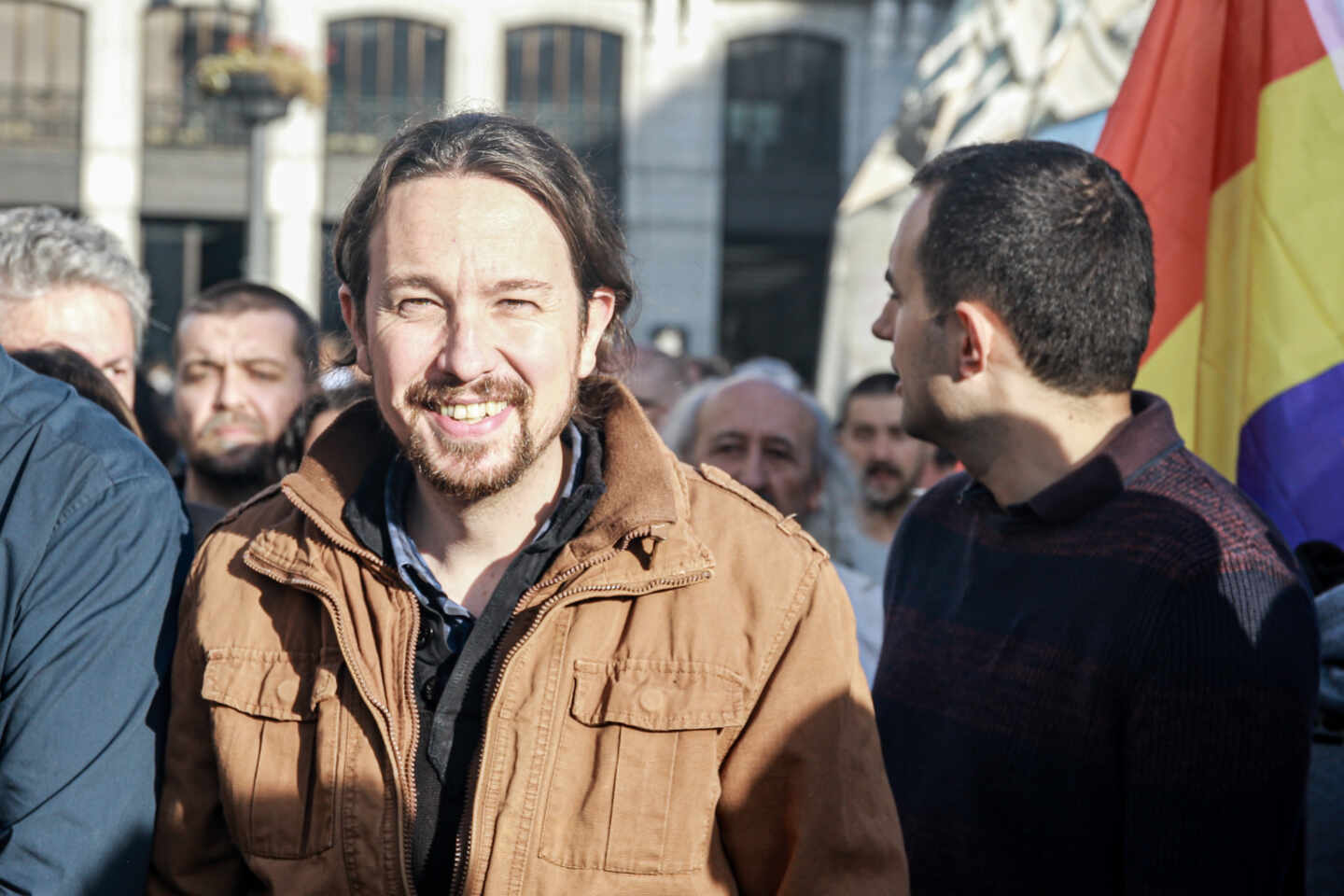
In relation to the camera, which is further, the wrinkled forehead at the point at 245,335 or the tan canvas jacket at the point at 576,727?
the wrinkled forehead at the point at 245,335

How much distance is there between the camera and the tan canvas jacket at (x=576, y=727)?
2.10m

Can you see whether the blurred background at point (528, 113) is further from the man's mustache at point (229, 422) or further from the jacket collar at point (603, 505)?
the jacket collar at point (603, 505)

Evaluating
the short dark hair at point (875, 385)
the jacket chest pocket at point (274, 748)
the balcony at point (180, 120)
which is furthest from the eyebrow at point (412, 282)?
the balcony at point (180, 120)

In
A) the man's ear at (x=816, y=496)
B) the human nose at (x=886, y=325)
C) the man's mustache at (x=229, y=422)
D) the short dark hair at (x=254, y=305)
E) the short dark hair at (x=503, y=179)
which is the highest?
the short dark hair at (x=503, y=179)

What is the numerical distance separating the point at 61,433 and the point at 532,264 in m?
0.70

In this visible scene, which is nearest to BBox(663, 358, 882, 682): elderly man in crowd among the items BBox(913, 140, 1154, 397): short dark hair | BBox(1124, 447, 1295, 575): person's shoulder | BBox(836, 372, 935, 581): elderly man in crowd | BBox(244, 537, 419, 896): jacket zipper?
BBox(836, 372, 935, 581): elderly man in crowd

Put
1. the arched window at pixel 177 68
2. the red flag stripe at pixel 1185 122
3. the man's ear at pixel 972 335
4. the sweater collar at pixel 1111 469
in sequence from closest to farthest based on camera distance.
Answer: the sweater collar at pixel 1111 469, the man's ear at pixel 972 335, the red flag stripe at pixel 1185 122, the arched window at pixel 177 68

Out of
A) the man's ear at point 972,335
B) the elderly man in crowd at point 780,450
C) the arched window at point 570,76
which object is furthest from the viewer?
the arched window at point 570,76

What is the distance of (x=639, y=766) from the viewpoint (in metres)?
2.12

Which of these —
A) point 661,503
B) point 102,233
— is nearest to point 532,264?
point 661,503

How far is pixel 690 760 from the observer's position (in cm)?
213

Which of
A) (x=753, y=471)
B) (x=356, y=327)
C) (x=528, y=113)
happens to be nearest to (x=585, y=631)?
(x=356, y=327)

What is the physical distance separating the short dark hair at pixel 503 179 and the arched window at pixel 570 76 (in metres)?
23.4

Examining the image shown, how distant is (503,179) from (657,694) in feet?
2.56
